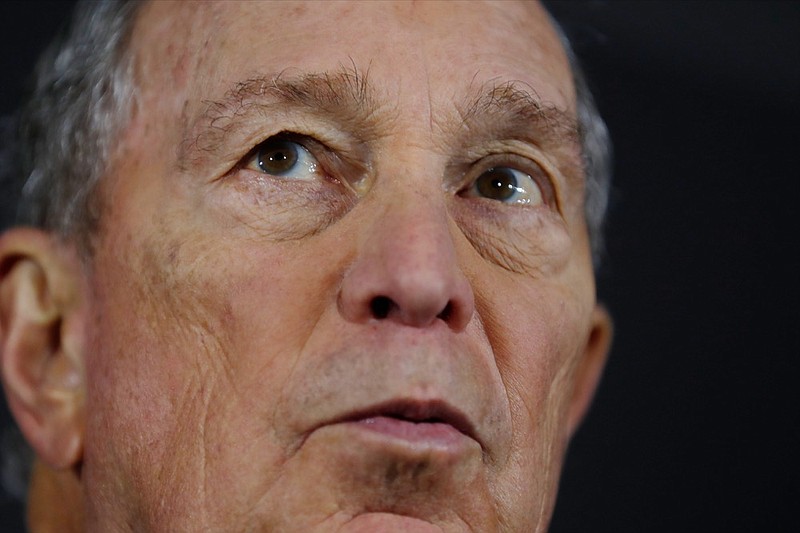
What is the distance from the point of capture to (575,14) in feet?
8.12

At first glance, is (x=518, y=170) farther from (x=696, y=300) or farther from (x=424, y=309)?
(x=696, y=300)

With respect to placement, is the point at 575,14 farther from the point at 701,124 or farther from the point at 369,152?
the point at 369,152

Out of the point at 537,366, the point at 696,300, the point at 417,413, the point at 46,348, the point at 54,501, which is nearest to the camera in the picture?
the point at 417,413

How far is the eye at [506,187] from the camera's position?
1.73m

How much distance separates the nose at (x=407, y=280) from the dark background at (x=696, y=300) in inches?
52.6

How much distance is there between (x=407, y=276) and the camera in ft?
4.66

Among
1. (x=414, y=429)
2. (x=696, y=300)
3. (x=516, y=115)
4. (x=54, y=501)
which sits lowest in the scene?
(x=54, y=501)

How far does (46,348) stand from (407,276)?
25.9 inches

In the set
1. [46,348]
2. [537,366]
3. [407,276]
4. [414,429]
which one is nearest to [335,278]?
[407,276]

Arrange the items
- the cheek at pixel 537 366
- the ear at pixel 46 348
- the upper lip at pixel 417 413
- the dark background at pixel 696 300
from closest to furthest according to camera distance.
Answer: the upper lip at pixel 417 413, the cheek at pixel 537 366, the ear at pixel 46 348, the dark background at pixel 696 300

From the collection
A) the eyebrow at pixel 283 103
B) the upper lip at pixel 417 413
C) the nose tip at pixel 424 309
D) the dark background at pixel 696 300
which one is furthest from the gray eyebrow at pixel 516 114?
the dark background at pixel 696 300

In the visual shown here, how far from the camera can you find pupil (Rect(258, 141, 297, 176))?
1628mm

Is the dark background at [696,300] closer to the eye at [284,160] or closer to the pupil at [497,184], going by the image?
the pupil at [497,184]

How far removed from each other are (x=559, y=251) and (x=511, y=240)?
0.10 metres
